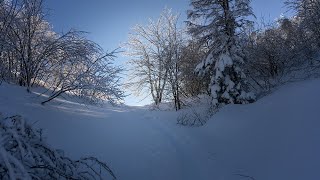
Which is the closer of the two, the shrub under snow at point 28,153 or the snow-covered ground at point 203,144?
the shrub under snow at point 28,153

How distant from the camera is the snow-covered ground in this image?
5.18 m

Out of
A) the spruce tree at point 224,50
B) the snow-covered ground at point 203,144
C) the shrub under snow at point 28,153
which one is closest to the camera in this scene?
the shrub under snow at point 28,153

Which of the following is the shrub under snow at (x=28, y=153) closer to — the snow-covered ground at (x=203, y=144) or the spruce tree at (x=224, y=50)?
the snow-covered ground at (x=203, y=144)

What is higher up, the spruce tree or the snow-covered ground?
the spruce tree

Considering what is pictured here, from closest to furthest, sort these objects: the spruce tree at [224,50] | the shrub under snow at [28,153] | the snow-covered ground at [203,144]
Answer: the shrub under snow at [28,153] → the snow-covered ground at [203,144] → the spruce tree at [224,50]

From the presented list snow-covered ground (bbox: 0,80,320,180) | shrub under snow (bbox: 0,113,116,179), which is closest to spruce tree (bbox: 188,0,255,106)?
snow-covered ground (bbox: 0,80,320,180)

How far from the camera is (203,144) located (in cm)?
782

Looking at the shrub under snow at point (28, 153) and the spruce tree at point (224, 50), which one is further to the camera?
the spruce tree at point (224, 50)

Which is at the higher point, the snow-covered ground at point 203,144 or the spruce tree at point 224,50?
the spruce tree at point 224,50

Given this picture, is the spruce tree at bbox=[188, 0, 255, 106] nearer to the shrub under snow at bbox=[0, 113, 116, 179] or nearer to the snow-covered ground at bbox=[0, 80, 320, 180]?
the snow-covered ground at bbox=[0, 80, 320, 180]

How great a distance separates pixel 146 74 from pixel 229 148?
18772 millimetres

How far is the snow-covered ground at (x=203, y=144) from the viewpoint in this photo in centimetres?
518

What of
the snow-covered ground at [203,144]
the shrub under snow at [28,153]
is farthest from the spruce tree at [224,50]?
the shrub under snow at [28,153]

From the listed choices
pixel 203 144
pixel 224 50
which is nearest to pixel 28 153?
pixel 203 144
